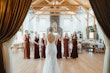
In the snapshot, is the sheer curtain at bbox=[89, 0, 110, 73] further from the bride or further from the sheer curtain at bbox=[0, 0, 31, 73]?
the bride

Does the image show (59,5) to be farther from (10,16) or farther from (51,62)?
(10,16)

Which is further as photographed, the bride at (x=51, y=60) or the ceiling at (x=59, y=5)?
the ceiling at (x=59, y=5)

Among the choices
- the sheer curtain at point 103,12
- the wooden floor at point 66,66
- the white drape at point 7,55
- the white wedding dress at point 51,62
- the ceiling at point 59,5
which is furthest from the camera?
the ceiling at point 59,5

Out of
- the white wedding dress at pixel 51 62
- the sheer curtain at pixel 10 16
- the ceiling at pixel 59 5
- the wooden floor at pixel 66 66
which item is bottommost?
the wooden floor at pixel 66 66

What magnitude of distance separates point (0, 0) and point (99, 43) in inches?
315

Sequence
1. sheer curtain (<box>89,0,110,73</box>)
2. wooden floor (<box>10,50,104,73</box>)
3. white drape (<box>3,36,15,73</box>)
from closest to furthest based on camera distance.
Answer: sheer curtain (<box>89,0,110,73</box>) → white drape (<box>3,36,15,73</box>) → wooden floor (<box>10,50,104,73</box>)

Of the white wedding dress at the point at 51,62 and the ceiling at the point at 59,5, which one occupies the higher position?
the ceiling at the point at 59,5

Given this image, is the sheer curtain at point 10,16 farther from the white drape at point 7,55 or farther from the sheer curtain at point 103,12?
the sheer curtain at point 103,12

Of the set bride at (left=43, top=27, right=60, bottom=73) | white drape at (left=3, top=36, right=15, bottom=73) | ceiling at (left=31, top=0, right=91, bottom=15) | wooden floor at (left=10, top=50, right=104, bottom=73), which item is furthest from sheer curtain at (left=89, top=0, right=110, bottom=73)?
ceiling at (left=31, top=0, right=91, bottom=15)

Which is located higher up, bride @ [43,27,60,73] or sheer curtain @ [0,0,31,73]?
sheer curtain @ [0,0,31,73]

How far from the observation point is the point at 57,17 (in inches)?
727

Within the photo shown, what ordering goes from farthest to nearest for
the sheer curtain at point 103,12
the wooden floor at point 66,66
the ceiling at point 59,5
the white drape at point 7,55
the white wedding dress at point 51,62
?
the ceiling at point 59,5 → the wooden floor at point 66,66 → the white wedding dress at point 51,62 → the white drape at point 7,55 → the sheer curtain at point 103,12

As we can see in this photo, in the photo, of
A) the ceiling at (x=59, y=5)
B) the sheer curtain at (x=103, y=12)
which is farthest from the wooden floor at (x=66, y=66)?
the ceiling at (x=59, y=5)

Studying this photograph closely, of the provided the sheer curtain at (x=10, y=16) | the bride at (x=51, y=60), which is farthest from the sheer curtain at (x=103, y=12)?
the bride at (x=51, y=60)
